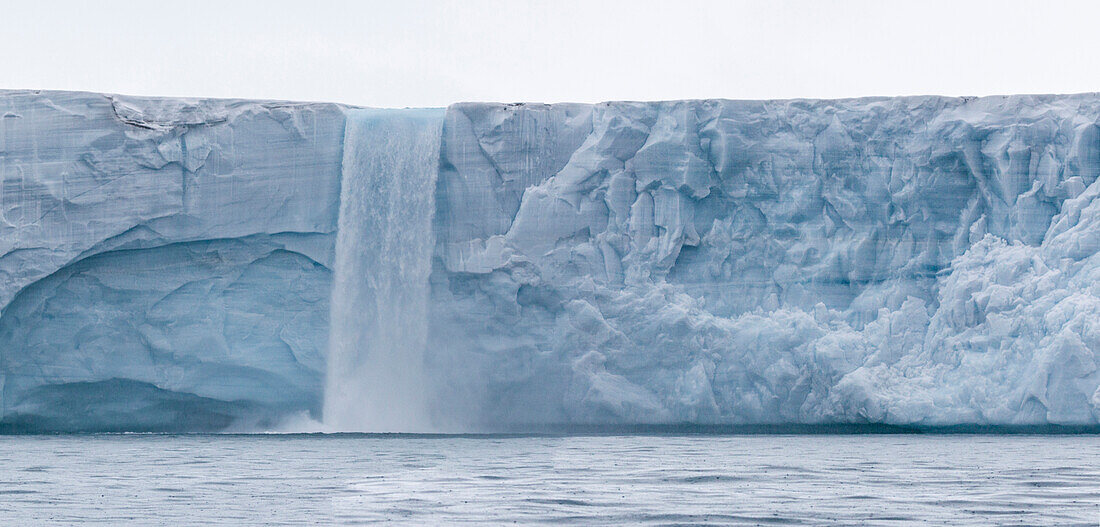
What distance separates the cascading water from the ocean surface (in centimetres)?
263

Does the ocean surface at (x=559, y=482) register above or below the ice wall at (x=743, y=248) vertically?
below

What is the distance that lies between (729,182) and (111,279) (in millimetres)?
6728

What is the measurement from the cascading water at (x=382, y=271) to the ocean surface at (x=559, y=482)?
2.63 meters

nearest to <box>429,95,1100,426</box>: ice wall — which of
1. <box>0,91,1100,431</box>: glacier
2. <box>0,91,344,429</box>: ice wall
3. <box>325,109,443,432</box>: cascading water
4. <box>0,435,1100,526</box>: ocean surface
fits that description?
<box>0,91,1100,431</box>: glacier

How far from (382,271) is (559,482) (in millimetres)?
7574

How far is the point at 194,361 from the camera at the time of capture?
51.1 ft

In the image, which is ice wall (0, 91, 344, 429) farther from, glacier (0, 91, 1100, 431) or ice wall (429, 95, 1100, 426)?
ice wall (429, 95, 1100, 426)

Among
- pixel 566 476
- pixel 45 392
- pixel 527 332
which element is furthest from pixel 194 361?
pixel 566 476

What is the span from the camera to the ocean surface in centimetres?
700

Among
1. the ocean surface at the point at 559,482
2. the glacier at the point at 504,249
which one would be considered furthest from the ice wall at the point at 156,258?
the ocean surface at the point at 559,482

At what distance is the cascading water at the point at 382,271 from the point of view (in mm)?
15789

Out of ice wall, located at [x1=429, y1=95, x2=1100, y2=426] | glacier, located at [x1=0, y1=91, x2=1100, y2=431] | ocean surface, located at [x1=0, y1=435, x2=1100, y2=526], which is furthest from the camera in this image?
glacier, located at [x1=0, y1=91, x2=1100, y2=431]

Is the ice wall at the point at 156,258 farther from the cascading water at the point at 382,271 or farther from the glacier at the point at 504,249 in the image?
the cascading water at the point at 382,271

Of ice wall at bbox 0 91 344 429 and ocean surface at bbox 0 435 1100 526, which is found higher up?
ice wall at bbox 0 91 344 429
